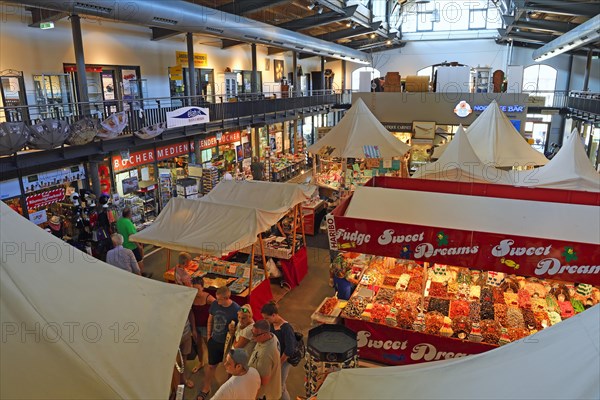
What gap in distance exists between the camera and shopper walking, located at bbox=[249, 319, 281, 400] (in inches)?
197

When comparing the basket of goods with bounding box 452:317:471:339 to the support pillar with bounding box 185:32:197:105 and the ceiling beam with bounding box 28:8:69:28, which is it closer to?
the ceiling beam with bounding box 28:8:69:28

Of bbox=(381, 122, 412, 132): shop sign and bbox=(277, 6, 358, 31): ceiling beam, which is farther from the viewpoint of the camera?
bbox=(277, 6, 358, 31): ceiling beam

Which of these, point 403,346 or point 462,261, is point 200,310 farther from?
point 462,261

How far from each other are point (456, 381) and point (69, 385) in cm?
268

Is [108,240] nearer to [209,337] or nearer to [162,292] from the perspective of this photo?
[209,337]

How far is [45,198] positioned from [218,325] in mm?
7387

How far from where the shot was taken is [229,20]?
15672 millimetres

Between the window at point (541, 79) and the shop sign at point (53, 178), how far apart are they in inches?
1179

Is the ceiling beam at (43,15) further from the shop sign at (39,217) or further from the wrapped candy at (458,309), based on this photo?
the wrapped candy at (458,309)

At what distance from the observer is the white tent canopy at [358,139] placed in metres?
13.7

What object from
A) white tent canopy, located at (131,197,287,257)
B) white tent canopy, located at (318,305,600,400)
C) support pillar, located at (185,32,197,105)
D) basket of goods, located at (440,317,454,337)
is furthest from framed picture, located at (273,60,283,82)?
white tent canopy, located at (318,305,600,400)

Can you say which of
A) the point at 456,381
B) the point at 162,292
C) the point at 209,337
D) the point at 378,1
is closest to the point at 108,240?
the point at 209,337

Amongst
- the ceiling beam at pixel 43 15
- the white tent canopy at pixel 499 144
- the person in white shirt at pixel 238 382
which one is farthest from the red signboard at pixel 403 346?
the ceiling beam at pixel 43 15

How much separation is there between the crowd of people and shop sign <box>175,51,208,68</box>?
1264cm
